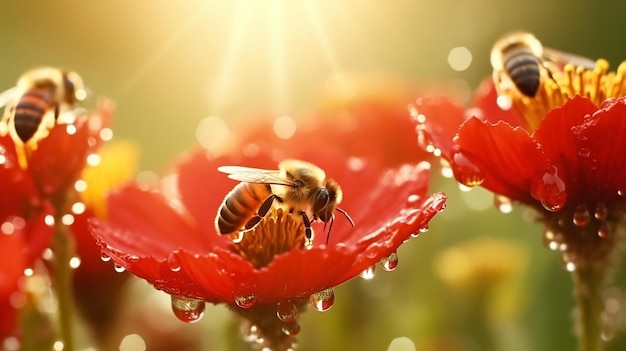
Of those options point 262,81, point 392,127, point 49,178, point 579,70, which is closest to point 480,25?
point 392,127

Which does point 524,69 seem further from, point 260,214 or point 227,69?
point 227,69

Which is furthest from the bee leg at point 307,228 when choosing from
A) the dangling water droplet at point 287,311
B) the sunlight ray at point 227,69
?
the sunlight ray at point 227,69

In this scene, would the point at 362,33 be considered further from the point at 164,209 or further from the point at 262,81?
the point at 164,209

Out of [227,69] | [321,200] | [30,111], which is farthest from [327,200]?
[227,69]

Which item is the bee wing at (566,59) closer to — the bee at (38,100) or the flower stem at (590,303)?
the flower stem at (590,303)

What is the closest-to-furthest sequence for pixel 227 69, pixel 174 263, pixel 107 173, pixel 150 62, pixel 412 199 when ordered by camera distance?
pixel 174 263
pixel 412 199
pixel 107 173
pixel 227 69
pixel 150 62

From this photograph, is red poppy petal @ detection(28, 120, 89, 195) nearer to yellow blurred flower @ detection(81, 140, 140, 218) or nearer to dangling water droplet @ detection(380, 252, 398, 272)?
yellow blurred flower @ detection(81, 140, 140, 218)
